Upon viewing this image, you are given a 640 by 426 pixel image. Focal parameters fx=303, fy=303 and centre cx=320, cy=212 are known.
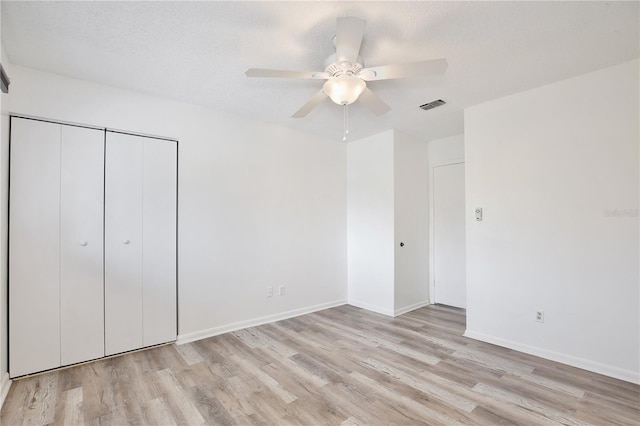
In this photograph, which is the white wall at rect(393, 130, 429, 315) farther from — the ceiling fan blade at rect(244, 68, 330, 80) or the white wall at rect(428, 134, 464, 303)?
the ceiling fan blade at rect(244, 68, 330, 80)

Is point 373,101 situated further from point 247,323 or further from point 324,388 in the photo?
point 247,323

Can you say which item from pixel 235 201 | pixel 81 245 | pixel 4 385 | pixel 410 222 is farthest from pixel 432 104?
pixel 4 385

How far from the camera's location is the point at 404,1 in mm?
1688

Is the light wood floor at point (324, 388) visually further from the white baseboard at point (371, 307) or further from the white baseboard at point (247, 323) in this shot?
the white baseboard at point (371, 307)

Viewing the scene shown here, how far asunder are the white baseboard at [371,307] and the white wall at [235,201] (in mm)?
216

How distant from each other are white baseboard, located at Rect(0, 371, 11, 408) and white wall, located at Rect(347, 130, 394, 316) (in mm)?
3548

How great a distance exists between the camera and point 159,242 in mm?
2945

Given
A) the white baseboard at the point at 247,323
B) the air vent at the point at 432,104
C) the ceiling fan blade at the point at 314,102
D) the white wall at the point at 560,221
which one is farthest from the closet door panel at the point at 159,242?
the white wall at the point at 560,221

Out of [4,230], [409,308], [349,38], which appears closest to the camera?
[349,38]

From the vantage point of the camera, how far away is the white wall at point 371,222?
400 cm

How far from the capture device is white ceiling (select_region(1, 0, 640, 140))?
1759 mm

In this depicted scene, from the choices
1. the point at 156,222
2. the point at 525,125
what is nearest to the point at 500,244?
the point at 525,125

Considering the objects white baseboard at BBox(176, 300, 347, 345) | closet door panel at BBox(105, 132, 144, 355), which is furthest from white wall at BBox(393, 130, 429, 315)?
closet door panel at BBox(105, 132, 144, 355)

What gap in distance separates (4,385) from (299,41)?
10.3 feet
